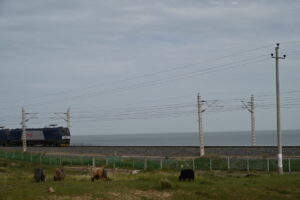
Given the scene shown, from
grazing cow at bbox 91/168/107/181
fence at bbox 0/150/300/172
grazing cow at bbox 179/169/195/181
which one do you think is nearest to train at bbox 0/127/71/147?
fence at bbox 0/150/300/172

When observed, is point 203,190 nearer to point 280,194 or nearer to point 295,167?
point 280,194

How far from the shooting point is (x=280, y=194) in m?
25.0

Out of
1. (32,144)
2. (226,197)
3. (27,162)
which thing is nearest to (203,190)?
(226,197)

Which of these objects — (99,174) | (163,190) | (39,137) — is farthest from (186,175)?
(39,137)

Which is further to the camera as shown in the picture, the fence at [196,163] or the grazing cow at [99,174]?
the fence at [196,163]

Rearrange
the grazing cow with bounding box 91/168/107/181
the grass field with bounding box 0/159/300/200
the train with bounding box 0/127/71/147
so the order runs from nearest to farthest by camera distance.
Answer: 1. the grass field with bounding box 0/159/300/200
2. the grazing cow with bounding box 91/168/107/181
3. the train with bounding box 0/127/71/147

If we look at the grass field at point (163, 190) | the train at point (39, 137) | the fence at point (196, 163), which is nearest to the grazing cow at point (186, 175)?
the grass field at point (163, 190)

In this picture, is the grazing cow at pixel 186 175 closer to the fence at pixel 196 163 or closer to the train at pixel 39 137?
the fence at pixel 196 163

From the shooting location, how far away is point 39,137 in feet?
292

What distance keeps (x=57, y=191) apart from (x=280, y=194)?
11.1 metres

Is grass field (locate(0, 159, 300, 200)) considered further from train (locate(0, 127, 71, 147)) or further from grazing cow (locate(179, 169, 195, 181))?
train (locate(0, 127, 71, 147))

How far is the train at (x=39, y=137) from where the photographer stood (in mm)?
85375

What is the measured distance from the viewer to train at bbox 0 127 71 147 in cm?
8538

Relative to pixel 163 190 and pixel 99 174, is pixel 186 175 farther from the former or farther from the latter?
pixel 99 174
